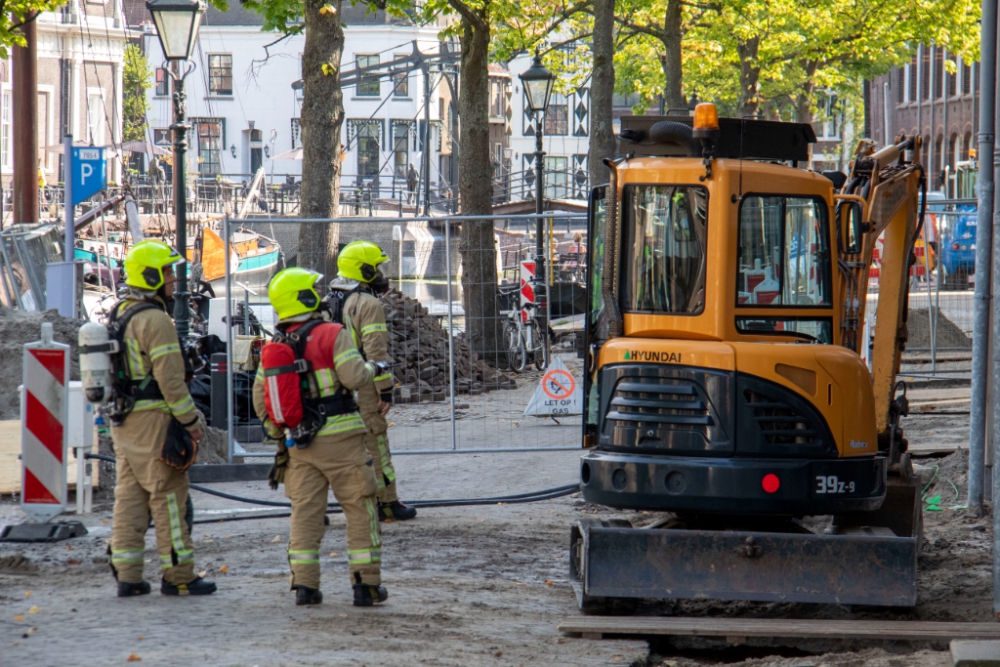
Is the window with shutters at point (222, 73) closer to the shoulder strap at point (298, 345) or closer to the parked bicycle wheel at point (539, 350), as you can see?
the parked bicycle wheel at point (539, 350)

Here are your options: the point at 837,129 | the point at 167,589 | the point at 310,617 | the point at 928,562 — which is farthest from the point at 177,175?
the point at 837,129

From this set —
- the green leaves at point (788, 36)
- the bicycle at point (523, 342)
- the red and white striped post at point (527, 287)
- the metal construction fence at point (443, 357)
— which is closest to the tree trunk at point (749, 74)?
the green leaves at point (788, 36)

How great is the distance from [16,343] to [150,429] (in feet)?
21.3

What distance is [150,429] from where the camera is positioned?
6.86 metres

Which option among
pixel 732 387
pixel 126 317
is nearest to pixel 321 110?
pixel 126 317

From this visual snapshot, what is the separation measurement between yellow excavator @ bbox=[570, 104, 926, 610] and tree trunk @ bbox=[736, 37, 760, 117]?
80.6 feet

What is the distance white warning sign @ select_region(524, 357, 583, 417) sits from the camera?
1185cm

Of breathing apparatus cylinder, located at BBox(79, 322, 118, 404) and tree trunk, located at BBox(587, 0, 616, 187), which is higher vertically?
tree trunk, located at BBox(587, 0, 616, 187)

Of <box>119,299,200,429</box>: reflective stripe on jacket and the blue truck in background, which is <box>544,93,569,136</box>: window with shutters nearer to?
the blue truck in background

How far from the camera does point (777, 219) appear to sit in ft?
22.0

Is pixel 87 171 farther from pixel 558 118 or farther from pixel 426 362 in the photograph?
pixel 558 118

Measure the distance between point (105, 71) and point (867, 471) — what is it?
153ft

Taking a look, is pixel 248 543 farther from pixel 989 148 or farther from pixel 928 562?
pixel 989 148

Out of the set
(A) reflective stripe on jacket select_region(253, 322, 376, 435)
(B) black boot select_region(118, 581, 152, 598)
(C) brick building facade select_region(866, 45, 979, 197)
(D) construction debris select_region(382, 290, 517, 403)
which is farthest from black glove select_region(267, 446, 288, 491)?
(C) brick building facade select_region(866, 45, 979, 197)
